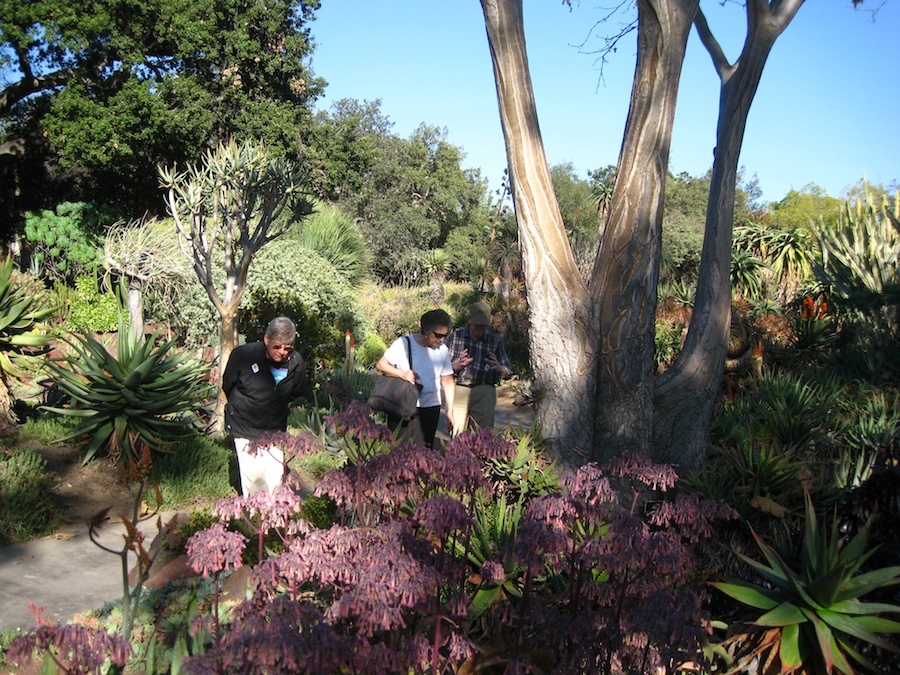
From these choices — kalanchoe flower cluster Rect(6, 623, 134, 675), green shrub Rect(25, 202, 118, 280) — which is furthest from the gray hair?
green shrub Rect(25, 202, 118, 280)

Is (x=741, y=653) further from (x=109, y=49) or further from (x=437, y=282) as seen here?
(x=109, y=49)

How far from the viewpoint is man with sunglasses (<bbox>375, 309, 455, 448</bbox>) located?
6195 mm

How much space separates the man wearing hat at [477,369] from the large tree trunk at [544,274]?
119 cm

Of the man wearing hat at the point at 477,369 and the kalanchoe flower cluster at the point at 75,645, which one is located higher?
the man wearing hat at the point at 477,369

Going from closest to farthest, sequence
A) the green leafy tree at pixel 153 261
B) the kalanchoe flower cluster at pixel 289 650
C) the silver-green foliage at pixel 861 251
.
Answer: the kalanchoe flower cluster at pixel 289 650
the silver-green foliage at pixel 861 251
the green leafy tree at pixel 153 261

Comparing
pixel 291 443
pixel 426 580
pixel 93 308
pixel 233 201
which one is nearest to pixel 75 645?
pixel 426 580

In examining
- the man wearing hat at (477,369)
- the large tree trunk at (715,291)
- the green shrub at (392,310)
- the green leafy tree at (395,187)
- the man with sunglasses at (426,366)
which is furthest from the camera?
the green leafy tree at (395,187)

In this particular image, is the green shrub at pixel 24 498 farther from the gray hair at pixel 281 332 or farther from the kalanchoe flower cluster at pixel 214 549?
the kalanchoe flower cluster at pixel 214 549

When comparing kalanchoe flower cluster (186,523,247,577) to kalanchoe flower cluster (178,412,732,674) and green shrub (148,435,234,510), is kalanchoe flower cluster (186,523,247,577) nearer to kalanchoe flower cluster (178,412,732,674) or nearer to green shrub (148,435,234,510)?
kalanchoe flower cluster (178,412,732,674)

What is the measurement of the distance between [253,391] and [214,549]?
8.92 feet

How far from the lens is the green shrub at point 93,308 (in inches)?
709

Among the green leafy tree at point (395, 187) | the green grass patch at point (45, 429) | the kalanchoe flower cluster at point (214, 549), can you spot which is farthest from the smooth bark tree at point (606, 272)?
the green leafy tree at point (395, 187)

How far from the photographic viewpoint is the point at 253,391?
546 centimetres

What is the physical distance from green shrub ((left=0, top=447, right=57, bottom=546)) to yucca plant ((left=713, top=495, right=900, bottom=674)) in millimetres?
5172
